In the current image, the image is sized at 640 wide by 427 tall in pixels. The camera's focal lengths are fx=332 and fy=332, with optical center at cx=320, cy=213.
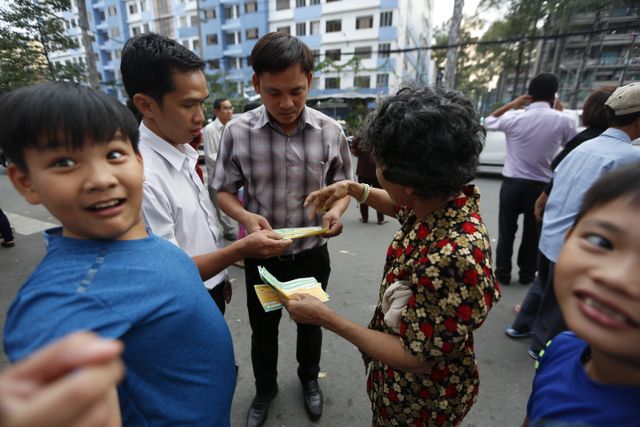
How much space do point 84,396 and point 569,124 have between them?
394 cm

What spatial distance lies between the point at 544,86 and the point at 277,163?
286 cm

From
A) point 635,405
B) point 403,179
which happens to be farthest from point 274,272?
point 635,405

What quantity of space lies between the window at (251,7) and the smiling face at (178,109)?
32806 millimetres

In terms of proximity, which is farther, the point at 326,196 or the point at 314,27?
the point at 314,27

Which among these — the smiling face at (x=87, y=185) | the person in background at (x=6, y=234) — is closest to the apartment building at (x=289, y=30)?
the person in background at (x=6, y=234)

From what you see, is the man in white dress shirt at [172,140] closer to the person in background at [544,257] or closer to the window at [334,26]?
the person in background at [544,257]

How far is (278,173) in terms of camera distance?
71.9 inches

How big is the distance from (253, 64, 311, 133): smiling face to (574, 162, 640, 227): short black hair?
1335mm

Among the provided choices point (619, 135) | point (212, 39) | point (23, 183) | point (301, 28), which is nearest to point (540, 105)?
point (619, 135)

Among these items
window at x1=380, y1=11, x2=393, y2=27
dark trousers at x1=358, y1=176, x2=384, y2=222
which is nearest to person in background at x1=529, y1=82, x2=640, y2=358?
dark trousers at x1=358, y1=176, x2=384, y2=222

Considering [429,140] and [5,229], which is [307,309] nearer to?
[429,140]

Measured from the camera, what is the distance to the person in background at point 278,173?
1702 millimetres

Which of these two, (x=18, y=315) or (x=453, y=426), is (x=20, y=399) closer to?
(x=18, y=315)

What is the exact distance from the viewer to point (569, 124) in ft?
10.3
